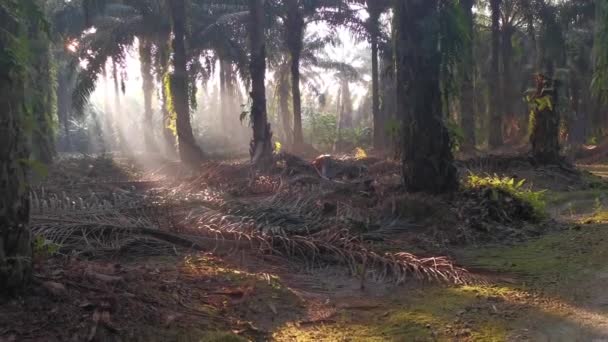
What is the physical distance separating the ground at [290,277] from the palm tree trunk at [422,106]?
1.65 feet

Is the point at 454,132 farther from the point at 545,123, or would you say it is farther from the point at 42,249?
the point at 42,249

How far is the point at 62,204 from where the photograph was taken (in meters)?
6.84

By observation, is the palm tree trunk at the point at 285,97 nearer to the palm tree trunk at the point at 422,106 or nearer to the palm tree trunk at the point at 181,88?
the palm tree trunk at the point at 181,88

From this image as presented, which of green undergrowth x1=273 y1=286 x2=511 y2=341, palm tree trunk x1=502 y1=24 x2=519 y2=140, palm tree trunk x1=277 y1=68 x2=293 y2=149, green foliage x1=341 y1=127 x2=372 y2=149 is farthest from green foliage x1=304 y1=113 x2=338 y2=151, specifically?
green undergrowth x1=273 y1=286 x2=511 y2=341

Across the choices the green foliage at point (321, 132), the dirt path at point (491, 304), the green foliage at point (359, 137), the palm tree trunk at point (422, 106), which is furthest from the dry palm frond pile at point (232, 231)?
the green foliage at point (321, 132)

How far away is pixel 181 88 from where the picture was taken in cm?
1792

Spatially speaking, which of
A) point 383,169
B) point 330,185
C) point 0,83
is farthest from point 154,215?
point 383,169

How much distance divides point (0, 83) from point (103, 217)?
2.86m

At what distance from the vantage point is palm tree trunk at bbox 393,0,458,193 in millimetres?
8438

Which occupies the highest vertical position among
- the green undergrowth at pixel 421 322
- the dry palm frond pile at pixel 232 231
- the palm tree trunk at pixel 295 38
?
the palm tree trunk at pixel 295 38

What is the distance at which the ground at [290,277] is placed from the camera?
3861 mm

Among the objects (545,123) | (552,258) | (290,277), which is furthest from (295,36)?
(290,277)

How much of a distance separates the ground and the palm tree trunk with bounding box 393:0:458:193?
50 cm

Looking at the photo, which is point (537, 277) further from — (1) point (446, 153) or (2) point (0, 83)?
(2) point (0, 83)
